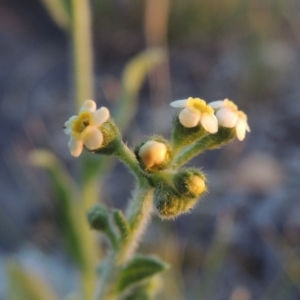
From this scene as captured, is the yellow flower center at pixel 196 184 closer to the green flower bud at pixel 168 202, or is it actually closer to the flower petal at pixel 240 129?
the green flower bud at pixel 168 202

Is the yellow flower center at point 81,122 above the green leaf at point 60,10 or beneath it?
beneath

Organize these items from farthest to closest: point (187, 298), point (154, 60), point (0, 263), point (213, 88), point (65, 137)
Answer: point (213, 88) → point (65, 137) → point (0, 263) → point (187, 298) → point (154, 60)

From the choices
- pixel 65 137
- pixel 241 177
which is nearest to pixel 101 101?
pixel 65 137

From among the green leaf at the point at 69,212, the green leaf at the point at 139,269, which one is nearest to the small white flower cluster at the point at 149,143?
the green leaf at the point at 139,269

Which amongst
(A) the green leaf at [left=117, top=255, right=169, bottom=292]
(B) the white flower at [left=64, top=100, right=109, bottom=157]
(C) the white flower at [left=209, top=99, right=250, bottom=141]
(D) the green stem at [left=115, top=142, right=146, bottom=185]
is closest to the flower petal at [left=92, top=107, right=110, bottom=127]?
(B) the white flower at [left=64, top=100, right=109, bottom=157]

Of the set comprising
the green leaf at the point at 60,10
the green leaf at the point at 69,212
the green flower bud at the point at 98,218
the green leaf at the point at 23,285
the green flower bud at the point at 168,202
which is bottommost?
the green flower bud at the point at 168,202

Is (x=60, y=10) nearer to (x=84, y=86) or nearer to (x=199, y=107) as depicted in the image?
(x=84, y=86)

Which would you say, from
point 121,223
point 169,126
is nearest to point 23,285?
point 121,223

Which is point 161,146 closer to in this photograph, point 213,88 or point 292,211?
point 292,211
